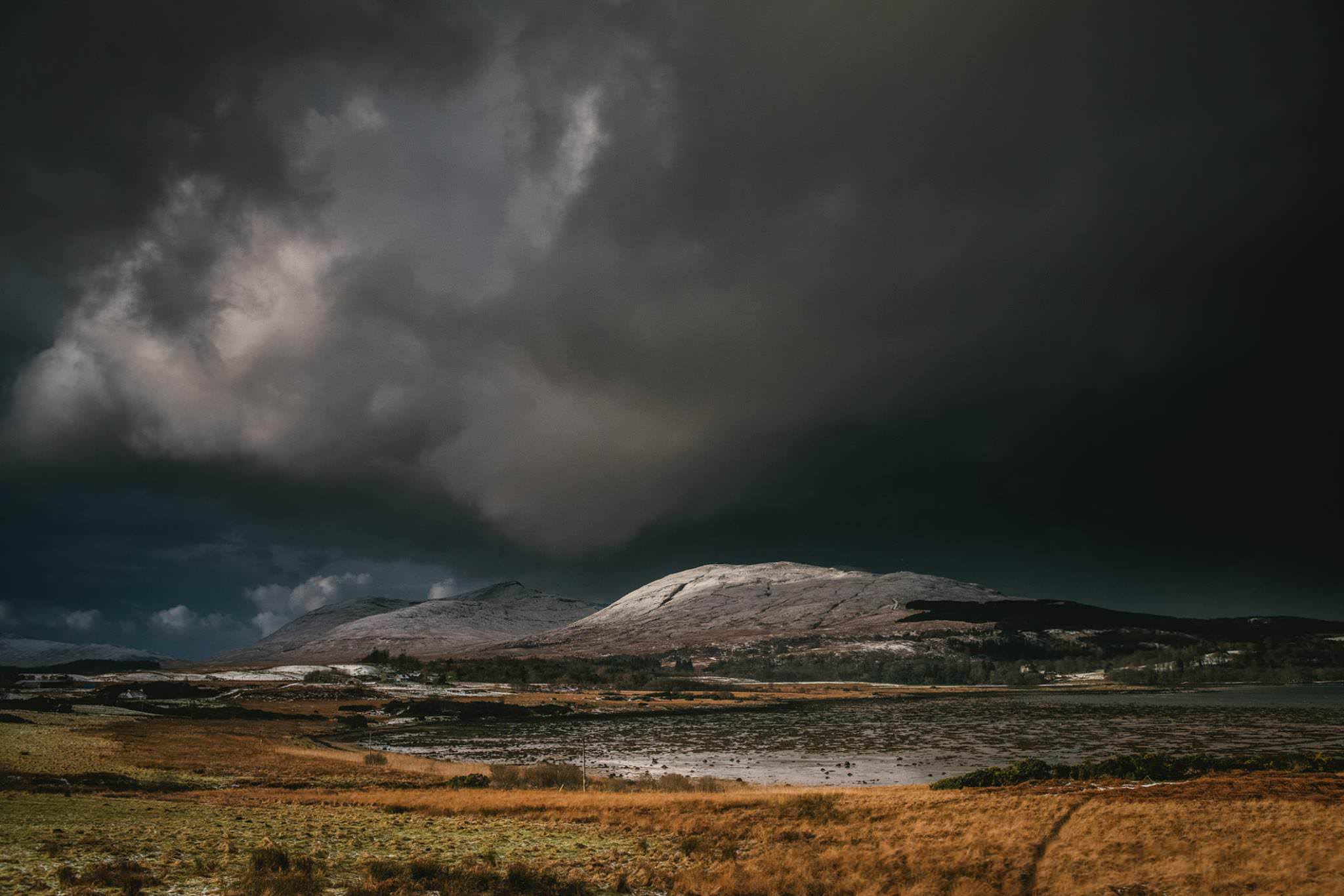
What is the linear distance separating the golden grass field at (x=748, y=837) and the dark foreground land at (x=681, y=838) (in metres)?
0.10

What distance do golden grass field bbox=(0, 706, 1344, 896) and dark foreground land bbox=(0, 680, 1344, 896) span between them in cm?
10

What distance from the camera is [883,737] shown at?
3558 inches

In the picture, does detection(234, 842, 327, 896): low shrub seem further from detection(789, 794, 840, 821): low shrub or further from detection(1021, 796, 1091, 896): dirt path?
detection(789, 794, 840, 821): low shrub

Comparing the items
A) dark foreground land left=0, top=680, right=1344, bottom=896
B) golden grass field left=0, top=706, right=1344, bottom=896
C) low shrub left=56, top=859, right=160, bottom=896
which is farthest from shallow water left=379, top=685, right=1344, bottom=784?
low shrub left=56, top=859, right=160, bottom=896

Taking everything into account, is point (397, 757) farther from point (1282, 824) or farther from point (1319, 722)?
point (1319, 722)

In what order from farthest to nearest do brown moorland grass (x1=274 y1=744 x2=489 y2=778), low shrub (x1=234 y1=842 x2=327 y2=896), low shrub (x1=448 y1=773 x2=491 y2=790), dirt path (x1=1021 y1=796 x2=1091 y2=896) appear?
brown moorland grass (x1=274 y1=744 x2=489 y2=778)
low shrub (x1=448 y1=773 x2=491 y2=790)
dirt path (x1=1021 y1=796 x2=1091 y2=896)
low shrub (x1=234 y1=842 x2=327 y2=896)

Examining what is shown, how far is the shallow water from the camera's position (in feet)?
215

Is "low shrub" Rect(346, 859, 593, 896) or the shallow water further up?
"low shrub" Rect(346, 859, 593, 896)

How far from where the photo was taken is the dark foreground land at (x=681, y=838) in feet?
63.1

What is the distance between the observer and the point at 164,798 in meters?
35.8

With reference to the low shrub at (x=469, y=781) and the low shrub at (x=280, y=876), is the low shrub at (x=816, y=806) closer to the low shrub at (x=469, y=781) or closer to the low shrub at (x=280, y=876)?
the low shrub at (x=280, y=876)

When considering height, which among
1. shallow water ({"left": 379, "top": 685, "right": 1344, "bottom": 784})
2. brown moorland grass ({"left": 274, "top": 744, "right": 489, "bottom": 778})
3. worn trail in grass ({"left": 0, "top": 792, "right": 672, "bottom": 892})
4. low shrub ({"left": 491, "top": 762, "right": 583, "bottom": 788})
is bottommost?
shallow water ({"left": 379, "top": 685, "right": 1344, "bottom": 784})

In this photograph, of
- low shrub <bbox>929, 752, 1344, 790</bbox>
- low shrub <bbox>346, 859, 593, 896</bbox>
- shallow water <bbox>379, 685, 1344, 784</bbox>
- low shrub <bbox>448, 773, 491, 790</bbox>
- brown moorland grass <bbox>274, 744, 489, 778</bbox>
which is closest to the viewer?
low shrub <bbox>346, 859, 593, 896</bbox>

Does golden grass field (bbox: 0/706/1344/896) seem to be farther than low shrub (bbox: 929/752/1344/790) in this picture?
No
